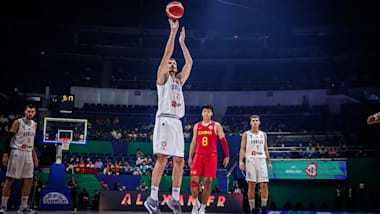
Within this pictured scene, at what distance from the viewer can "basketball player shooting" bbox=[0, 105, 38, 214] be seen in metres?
8.12

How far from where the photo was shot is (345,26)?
31.3m

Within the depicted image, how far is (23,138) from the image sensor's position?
833cm

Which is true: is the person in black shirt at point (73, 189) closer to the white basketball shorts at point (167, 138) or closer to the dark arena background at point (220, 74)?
the dark arena background at point (220, 74)

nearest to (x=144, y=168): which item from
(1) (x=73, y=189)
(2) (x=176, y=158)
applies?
(1) (x=73, y=189)

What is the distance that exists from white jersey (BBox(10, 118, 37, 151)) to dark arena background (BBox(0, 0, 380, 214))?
42.1 ft

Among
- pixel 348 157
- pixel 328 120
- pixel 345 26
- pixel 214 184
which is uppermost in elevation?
pixel 345 26

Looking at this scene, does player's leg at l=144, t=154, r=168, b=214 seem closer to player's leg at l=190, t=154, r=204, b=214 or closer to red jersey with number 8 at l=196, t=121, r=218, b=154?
player's leg at l=190, t=154, r=204, b=214

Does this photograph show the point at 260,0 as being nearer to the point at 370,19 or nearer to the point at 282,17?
the point at 282,17

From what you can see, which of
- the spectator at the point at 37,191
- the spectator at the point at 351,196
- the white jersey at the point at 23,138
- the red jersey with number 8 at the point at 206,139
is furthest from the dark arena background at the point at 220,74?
the red jersey with number 8 at the point at 206,139

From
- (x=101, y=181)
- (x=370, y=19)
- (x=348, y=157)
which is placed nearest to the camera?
(x=101, y=181)

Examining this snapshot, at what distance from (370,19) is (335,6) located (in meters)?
2.99

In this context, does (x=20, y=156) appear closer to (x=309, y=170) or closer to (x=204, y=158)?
(x=204, y=158)

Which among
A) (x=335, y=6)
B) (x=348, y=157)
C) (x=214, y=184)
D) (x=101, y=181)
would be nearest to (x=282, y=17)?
(x=335, y=6)

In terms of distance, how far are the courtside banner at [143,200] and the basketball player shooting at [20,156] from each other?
7145mm
